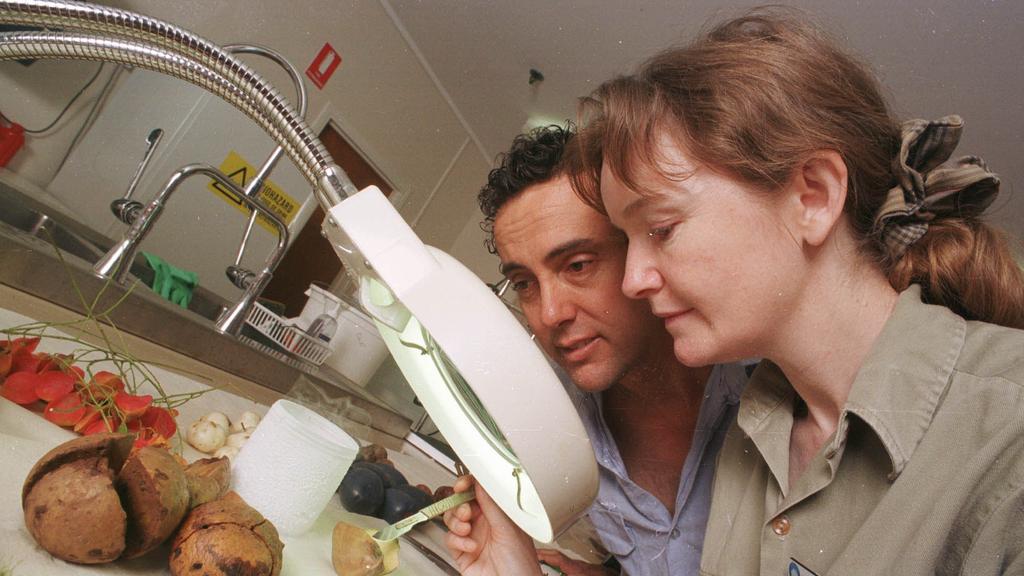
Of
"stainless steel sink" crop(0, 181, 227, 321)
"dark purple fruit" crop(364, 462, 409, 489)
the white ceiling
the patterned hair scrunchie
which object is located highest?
the white ceiling

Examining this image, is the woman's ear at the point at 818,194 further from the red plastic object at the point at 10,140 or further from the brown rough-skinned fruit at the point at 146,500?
the red plastic object at the point at 10,140

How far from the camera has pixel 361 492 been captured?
50cm

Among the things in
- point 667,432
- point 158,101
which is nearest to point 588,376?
point 667,432

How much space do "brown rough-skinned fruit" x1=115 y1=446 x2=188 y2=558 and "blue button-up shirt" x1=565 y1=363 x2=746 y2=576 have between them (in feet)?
1.45

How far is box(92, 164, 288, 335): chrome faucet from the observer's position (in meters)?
0.73

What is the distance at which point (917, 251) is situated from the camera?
0.43 m

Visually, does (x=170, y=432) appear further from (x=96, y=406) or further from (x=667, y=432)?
(x=667, y=432)

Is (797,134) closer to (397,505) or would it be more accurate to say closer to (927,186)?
(927,186)

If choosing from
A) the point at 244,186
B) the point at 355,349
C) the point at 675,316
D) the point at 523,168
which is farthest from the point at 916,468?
the point at 244,186

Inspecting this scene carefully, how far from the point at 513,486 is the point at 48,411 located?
301 millimetres

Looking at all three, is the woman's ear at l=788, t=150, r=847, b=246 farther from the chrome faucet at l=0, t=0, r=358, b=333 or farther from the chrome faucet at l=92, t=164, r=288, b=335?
the chrome faucet at l=92, t=164, r=288, b=335

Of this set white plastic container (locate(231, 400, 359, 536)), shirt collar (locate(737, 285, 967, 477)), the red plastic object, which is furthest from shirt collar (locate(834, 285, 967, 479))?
the red plastic object

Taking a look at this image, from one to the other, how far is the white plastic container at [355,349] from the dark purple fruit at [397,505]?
1.42 feet

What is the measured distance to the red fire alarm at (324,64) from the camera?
1239mm
